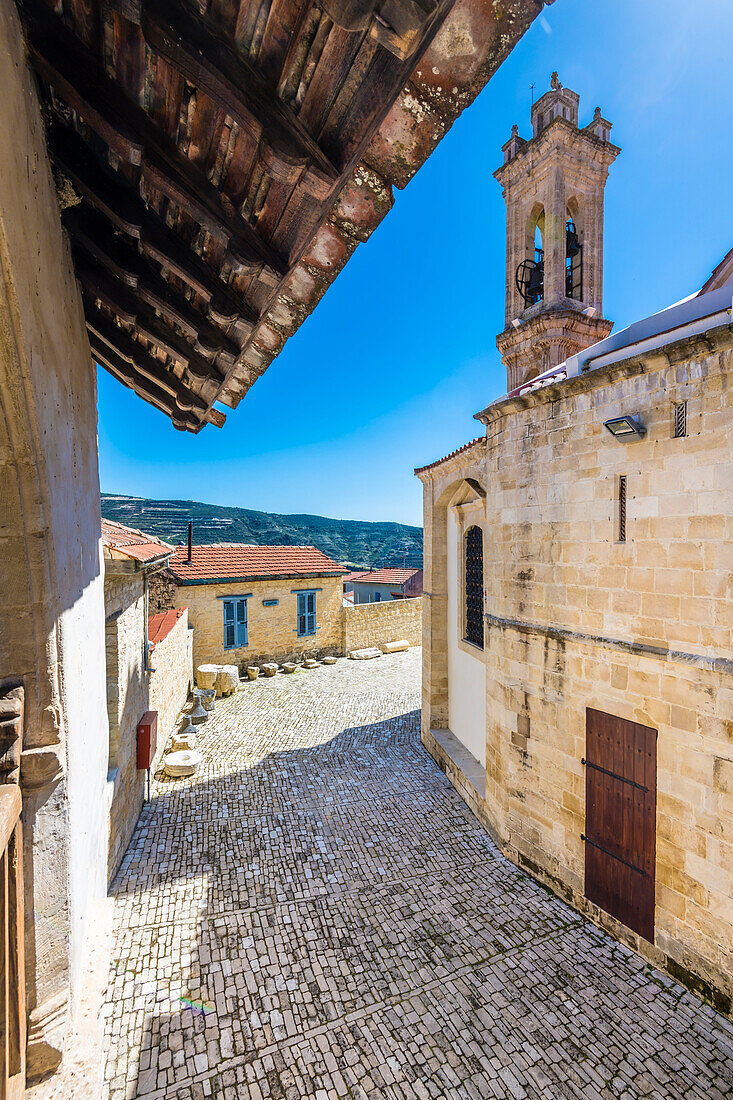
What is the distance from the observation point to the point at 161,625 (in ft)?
33.9

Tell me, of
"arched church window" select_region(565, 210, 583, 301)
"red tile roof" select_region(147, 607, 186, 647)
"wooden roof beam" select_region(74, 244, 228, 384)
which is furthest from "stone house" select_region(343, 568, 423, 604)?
"wooden roof beam" select_region(74, 244, 228, 384)

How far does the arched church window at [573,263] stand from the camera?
12.7 meters

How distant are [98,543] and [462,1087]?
5409 mm

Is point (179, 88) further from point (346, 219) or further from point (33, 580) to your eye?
point (33, 580)

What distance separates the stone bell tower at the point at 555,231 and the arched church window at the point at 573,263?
0.03m

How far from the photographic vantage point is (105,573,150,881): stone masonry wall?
5.38 metres

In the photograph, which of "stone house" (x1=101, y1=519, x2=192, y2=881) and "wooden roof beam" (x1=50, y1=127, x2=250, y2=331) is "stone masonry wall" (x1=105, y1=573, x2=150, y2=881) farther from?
"wooden roof beam" (x1=50, y1=127, x2=250, y2=331)

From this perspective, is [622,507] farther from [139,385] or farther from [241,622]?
[241,622]

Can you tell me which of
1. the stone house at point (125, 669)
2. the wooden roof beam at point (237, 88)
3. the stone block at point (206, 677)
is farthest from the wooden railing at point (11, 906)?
the stone block at point (206, 677)

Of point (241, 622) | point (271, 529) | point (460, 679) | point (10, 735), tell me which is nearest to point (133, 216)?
point (10, 735)

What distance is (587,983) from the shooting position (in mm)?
4453

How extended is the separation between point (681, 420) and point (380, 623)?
14741mm

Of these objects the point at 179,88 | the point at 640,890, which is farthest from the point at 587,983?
the point at 179,88

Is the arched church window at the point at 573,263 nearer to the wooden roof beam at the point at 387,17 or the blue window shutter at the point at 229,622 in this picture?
the blue window shutter at the point at 229,622
